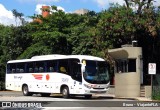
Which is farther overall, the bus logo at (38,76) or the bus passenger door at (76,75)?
the bus logo at (38,76)

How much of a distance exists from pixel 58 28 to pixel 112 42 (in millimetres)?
9962

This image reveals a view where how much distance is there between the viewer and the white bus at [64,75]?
29.5m

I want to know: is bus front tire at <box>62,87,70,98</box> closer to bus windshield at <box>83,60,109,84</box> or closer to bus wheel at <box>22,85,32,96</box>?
bus windshield at <box>83,60,109,84</box>

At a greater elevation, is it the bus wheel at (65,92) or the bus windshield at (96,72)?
the bus windshield at (96,72)

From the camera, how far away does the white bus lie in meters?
29.5

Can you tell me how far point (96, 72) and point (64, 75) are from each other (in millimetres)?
2424

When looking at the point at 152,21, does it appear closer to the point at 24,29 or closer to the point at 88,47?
the point at 88,47

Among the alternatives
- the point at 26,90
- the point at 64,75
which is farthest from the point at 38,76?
the point at 64,75

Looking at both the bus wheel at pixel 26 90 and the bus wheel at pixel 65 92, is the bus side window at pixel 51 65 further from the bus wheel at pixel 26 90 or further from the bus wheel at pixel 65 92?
the bus wheel at pixel 26 90

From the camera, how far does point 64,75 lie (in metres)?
30.7

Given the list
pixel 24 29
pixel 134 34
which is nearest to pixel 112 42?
pixel 134 34

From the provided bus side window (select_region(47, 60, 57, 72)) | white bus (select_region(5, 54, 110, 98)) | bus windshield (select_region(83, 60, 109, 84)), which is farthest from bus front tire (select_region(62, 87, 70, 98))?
bus windshield (select_region(83, 60, 109, 84))

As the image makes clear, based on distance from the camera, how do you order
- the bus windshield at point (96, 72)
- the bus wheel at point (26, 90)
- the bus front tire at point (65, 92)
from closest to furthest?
the bus windshield at point (96, 72), the bus front tire at point (65, 92), the bus wheel at point (26, 90)

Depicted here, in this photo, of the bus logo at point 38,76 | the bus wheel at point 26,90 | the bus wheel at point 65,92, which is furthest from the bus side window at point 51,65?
the bus wheel at point 26,90
